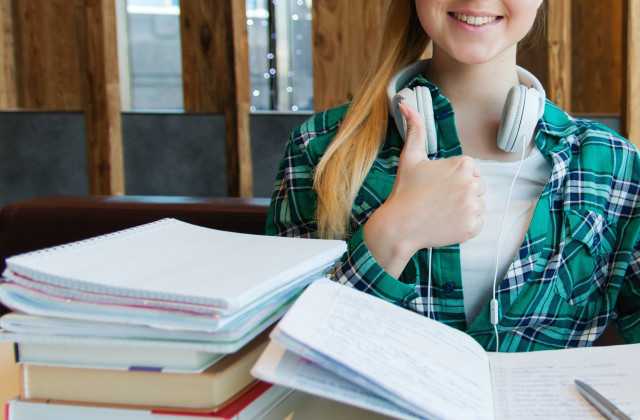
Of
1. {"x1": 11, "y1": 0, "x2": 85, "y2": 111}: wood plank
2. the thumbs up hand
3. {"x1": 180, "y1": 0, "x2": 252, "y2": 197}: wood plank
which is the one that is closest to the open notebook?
the thumbs up hand

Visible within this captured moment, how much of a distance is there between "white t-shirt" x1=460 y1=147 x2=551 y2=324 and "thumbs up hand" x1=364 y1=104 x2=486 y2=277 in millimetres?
212

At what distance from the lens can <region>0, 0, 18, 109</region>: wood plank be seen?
12.2ft

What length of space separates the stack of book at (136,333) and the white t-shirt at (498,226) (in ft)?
1.71

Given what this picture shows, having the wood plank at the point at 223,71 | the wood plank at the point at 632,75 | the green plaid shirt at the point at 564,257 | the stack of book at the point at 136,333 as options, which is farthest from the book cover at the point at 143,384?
the wood plank at the point at 223,71

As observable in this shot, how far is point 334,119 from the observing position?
1.20 meters

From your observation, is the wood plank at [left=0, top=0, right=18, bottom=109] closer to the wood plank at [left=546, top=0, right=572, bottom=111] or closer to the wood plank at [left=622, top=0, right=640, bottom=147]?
the wood plank at [left=546, top=0, right=572, bottom=111]

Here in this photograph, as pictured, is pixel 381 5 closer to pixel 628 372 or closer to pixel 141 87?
pixel 141 87

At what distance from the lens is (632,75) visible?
8.89ft

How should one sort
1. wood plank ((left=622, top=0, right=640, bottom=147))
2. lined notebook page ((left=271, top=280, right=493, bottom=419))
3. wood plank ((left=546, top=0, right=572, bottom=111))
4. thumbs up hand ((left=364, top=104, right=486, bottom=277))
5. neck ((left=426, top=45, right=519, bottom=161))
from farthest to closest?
wood plank ((left=546, top=0, right=572, bottom=111)), wood plank ((left=622, top=0, right=640, bottom=147)), neck ((left=426, top=45, right=519, bottom=161)), thumbs up hand ((left=364, top=104, right=486, bottom=277)), lined notebook page ((left=271, top=280, right=493, bottom=419))

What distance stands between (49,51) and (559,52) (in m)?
2.75

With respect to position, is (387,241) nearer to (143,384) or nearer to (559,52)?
(143,384)

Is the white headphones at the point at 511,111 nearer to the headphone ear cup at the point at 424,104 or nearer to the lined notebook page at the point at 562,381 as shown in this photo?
the headphone ear cup at the point at 424,104

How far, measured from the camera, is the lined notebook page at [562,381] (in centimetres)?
54

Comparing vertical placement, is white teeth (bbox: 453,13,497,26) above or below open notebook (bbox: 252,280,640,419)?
above
